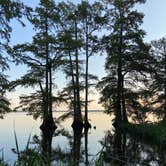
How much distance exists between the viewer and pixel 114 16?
43156mm

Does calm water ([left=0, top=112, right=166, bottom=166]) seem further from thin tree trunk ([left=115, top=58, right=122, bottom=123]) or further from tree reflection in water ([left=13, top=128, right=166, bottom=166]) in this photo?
thin tree trunk ([left=115, top=58, right=122, bottom=123])

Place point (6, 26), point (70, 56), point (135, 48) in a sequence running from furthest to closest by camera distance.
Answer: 1. point (70, 56)
2. point (135, 48)
3. point (6, 26)

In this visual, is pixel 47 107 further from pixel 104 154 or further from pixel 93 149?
pixel 104 154

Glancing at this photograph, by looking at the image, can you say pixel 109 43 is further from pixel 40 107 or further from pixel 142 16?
pixel 40 107

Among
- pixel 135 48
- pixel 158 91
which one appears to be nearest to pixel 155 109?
pixel 158 91

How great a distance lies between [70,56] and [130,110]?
29.0 ft

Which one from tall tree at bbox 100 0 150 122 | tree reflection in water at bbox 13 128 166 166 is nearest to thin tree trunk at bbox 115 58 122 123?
tall tree at bbox 100 0 150 122

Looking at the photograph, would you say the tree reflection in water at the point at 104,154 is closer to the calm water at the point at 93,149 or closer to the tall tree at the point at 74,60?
the calm water at the point at 93,149

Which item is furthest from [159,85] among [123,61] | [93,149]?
[93,149]

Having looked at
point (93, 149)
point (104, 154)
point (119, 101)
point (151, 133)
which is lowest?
point (93, 149)

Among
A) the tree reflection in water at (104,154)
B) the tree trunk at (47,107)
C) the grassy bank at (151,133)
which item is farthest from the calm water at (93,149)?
the tree trunk at (47,107)

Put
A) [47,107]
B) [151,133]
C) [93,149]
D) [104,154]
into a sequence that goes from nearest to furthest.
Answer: [104,154]
[93,149]
[151,133]
[47,107]

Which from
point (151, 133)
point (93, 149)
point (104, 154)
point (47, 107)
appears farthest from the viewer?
point (47, 107)

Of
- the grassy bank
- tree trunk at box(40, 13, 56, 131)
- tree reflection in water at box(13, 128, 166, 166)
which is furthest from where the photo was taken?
tree trunk at box(40, 13, 56, 131)
